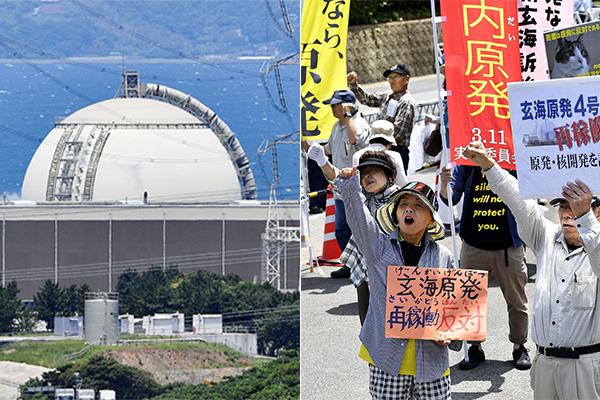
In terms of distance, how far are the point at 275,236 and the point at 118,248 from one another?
3.35 ft

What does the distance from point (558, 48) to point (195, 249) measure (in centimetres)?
272

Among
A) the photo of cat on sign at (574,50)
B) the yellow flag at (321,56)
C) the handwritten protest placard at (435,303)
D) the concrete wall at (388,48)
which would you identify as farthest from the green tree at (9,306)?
the concrete wall at (388,48)

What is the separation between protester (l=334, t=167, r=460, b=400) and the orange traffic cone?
20.8ft

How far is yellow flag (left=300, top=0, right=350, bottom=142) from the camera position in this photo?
11688mm

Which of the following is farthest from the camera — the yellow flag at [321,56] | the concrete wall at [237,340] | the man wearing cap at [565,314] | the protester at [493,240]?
the yellow flag at [321,56]

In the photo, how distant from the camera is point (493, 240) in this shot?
843 cm

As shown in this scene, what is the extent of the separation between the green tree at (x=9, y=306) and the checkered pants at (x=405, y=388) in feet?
9.75

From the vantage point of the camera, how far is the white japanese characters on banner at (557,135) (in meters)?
5.33

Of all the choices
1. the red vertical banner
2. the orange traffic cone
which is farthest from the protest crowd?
the orange traffic cone

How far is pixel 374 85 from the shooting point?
1201 inches

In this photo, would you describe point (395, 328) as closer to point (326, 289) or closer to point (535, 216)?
point (535, 216)

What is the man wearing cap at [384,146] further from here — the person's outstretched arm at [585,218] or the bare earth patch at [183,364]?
the person's outstretched arm at [585,218]

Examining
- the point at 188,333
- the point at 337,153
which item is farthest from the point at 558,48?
the point at 337,153

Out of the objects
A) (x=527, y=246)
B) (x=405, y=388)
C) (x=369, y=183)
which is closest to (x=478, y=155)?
(x=527, y=246)
